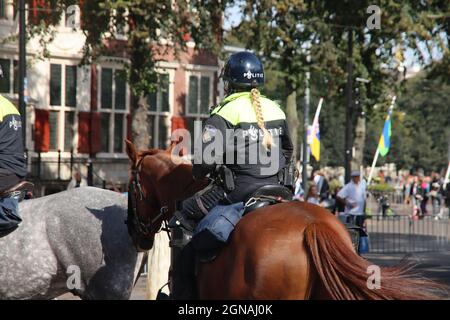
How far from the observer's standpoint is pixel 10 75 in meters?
29.9

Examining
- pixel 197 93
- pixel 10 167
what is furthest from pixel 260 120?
pixel 197 93

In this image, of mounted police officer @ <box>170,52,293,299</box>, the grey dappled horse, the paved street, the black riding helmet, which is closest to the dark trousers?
mounted police officer @ <box>170,52,293,299</box>

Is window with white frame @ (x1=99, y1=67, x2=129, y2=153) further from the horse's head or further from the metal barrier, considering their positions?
the horse's head

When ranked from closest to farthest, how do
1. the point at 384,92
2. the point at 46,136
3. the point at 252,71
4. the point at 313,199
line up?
1. the point at 252,71
2. the point at 313,199
3. the point at 46,136
4. the point at 384,92

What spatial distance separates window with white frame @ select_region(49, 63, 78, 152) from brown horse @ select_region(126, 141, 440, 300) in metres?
25.6

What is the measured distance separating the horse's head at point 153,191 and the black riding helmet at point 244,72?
1.07 meters

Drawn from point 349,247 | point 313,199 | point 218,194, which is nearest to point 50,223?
point 218,194

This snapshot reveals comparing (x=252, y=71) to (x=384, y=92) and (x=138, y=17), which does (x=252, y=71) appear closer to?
(x=138, y=17)

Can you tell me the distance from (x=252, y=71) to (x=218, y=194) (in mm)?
892

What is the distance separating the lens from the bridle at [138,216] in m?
7.87

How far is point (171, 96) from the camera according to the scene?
112 feet

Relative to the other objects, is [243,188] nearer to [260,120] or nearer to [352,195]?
[260,120]

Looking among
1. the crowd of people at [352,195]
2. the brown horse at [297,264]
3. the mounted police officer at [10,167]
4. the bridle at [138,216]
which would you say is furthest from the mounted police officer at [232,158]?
the crowd of people at [352,195]

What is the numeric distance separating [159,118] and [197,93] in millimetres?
1909
